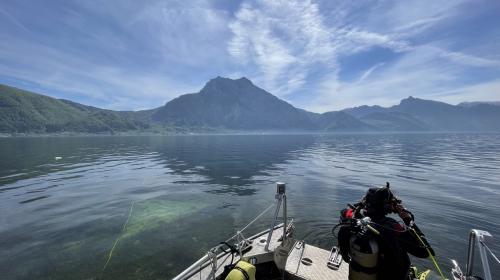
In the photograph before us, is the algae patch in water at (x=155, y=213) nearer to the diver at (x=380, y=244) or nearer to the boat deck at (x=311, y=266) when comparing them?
the boat deck at (x=311, y=266)

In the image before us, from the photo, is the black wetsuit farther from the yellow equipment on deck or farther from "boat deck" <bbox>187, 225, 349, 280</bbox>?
"boat deck" <bbox>187, 225, 349, 280</bbox>

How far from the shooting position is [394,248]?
4863 mm

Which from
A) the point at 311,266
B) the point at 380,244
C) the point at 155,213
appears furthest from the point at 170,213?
the point at 380,244

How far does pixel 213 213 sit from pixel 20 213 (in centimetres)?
1560

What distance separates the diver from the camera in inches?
192

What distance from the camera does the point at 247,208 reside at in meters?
20.6

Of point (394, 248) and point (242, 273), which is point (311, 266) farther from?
point (394, 248)

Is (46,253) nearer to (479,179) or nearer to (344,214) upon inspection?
(344,214)

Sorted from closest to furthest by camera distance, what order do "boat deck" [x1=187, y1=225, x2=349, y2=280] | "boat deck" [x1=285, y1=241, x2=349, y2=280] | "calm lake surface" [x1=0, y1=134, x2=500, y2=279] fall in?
1. "boat deck" [x1=187, y1=225, x2=349, y2=280]
2. "boat deck" [x1=285, y1=241, x2=349, y2=280]
3. "calm lake surface" [x1=0, y1=134, x2=500, y2=279]

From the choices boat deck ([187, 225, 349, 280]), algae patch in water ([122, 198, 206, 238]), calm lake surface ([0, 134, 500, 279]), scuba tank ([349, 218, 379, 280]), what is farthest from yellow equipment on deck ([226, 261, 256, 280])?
algae patch in water ([122, 198, 206, 238])

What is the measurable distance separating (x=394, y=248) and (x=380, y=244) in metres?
0.25

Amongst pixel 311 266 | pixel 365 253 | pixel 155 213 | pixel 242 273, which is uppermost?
pixel 365 253

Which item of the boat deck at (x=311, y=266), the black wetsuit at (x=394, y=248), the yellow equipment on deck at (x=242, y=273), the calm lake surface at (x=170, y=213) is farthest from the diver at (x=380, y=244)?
the calm lake surface at (x=170, y=213)

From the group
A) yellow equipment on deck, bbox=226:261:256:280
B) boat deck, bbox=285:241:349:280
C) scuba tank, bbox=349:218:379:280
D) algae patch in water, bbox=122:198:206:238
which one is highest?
scuba tank, bbox=349:218:379:280
